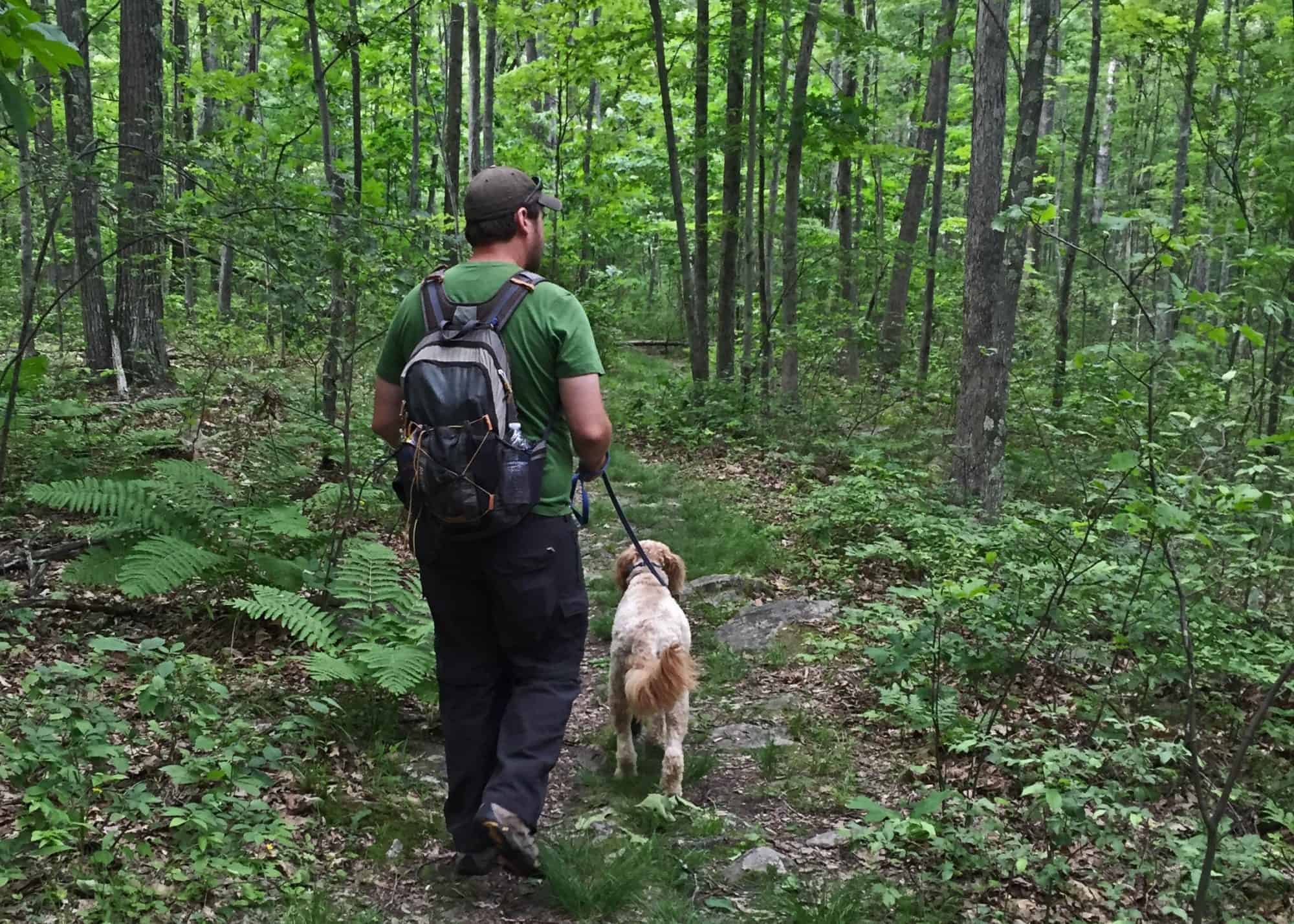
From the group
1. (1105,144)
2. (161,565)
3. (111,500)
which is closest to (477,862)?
(161,565)

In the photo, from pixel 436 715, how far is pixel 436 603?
5.03 ft

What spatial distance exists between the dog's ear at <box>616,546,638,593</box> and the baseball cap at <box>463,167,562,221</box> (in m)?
2.16

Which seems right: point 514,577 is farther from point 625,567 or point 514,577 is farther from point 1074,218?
point 1074,218

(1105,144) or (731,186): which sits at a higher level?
(1105,144)

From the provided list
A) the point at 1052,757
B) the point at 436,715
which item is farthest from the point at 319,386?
the point at 1052,757

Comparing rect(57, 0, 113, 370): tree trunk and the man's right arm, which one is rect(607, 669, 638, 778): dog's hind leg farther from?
rect(57, 0, 113, 370): tree trunk

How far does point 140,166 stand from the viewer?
698 cm

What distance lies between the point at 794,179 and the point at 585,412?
10.8m

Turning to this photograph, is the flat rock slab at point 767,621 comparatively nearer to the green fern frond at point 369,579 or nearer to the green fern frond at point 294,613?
the green fern frond at point 369,579

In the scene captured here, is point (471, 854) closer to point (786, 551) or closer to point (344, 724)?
point (344, 724)

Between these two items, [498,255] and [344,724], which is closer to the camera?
[498,255]

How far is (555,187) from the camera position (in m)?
18.8

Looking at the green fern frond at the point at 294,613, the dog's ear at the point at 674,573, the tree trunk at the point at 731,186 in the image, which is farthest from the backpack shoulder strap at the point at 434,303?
the tree trunk at the point at 731,186

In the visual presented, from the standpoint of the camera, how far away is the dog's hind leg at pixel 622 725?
4.43 m
